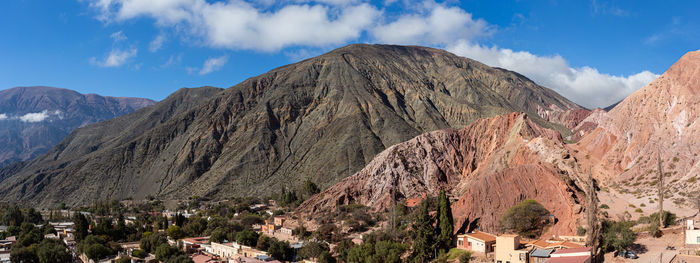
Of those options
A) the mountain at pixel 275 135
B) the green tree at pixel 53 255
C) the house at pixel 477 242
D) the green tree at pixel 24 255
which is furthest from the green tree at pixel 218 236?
the mountain at pixel 275 135

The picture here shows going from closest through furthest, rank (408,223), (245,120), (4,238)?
(408,223) < (4,238) < (245,120)

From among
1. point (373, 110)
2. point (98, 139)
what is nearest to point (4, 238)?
point (373, 110)

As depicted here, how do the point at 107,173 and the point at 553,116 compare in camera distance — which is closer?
the point at 107,173

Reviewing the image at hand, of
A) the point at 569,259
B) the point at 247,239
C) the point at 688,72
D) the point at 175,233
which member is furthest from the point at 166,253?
the point at 688,72

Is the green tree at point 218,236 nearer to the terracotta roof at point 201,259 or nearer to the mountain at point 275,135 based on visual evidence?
the terracotta roof at point 201,259

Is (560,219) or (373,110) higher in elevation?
(373,110)

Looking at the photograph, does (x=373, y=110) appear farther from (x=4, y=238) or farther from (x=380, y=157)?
(x=4, y=238)

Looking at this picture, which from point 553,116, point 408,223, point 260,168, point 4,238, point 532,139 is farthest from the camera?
point 553,116
